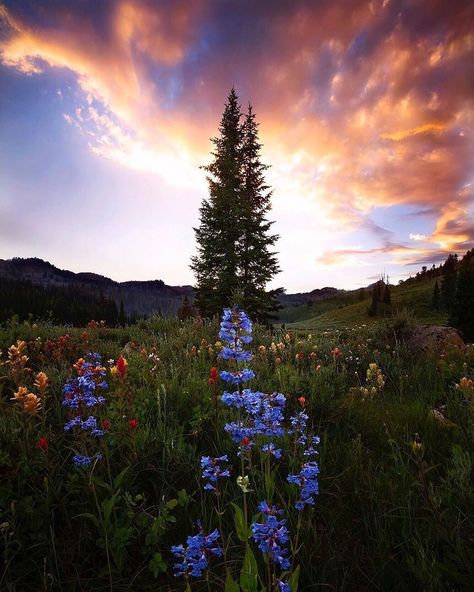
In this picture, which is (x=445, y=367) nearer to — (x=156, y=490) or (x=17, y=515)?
(x=156, y=490)

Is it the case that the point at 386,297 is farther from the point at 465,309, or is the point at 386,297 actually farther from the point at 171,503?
the point at 171,503

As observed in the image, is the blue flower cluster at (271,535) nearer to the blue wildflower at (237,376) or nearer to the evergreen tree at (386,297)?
the blue wildflower at (237,376)

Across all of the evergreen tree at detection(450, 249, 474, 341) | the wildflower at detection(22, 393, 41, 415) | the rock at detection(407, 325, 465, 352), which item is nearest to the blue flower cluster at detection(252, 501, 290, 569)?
the wildflower at detection(22, 393, 41, 415)

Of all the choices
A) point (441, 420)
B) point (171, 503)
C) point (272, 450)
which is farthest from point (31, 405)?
point (441, 420)

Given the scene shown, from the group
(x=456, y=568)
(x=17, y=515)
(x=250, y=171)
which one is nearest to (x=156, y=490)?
(x=17, y=515)

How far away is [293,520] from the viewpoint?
2.19m

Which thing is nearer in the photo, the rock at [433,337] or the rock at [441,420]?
the rock at [441,420]

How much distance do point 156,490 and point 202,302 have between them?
2194cm

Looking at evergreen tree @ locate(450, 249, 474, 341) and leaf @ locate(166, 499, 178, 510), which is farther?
evergreen tree @ locate(450, 249, 474, 341)

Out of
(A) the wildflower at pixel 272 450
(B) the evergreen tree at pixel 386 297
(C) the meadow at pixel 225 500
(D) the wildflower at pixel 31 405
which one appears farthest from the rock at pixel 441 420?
(B) the evergreen tree at pixel 386 297

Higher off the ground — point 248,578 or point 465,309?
point 465,309

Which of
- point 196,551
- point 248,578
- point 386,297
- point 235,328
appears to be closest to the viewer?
point 248,578

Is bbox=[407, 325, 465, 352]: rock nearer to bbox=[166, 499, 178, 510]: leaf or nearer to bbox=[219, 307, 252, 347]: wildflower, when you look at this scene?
bbox=[219, 307, 252, 347]: wildflower

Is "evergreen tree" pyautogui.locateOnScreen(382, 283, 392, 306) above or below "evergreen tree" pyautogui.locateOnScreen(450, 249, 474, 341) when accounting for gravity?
above
